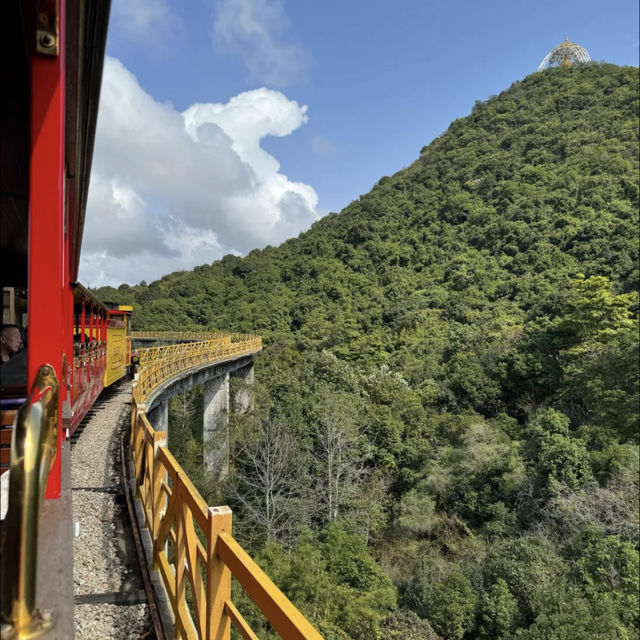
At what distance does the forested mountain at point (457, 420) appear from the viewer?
14891 millimetres

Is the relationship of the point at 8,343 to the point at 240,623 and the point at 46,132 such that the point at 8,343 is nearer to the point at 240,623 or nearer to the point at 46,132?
the point at 46,132

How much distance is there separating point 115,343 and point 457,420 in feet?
66.6

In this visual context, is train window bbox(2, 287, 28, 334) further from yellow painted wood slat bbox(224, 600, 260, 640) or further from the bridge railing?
yellow painted wood slat bbox(224, 600, 260, 640)

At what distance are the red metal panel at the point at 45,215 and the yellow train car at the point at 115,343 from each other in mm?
11724

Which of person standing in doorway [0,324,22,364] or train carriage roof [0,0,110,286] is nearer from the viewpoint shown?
train carriage roof [0,0,110,286]

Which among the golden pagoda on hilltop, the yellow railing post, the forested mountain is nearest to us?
the yellow railing post

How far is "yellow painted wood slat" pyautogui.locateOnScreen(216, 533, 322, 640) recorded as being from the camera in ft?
4.26

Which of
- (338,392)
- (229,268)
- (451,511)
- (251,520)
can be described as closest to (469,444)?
(451,511)

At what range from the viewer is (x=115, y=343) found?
14.5 m

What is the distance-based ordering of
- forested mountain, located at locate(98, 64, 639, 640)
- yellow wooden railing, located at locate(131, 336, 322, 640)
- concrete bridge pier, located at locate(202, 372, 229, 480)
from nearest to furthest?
yellow wooden railing, located at locate(131, 336, 322, 640) < forested mountain, located at locate(98, 64, 639, 640) < concrete bridge pier, located at locate(202, 372, 229, 480)

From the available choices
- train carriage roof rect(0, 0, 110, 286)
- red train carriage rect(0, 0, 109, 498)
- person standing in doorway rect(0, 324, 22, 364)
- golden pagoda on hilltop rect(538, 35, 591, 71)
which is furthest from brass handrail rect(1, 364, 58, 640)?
golden pagoda on hilltop rect(538, 35, 591, 71)

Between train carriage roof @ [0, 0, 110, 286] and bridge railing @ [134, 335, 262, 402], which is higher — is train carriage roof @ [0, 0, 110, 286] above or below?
above

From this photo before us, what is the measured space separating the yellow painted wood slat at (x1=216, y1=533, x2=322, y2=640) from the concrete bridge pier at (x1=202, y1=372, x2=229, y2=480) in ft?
75.7

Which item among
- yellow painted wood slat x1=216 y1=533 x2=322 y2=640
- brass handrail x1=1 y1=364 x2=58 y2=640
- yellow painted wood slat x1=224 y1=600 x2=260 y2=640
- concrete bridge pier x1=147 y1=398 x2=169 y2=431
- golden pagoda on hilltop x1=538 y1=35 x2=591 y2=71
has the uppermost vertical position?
golden pagoda on hilltop x1=538 y1=35 x2=591 y2=71
